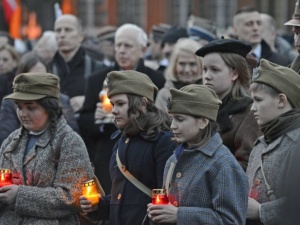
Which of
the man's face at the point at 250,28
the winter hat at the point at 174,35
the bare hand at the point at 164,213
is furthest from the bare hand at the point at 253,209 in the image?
the winter hat at the point at 174,35

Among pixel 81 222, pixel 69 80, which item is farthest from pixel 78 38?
pixel 81 222

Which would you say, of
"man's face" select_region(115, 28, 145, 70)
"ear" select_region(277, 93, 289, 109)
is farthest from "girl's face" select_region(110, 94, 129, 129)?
"man's face" select_region(115, 28, 145, 70)

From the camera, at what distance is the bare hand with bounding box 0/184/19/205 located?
25.8 feet

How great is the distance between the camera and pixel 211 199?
693 cm

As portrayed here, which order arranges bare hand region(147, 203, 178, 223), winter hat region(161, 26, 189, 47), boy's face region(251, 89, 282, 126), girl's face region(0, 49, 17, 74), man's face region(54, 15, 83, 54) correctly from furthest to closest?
winter hat region(161, 26, 189, 47) < girl's face region(0, 49, 17, 74) < man's face region(54, 15, 83, 54) < boy's face region(251, 89, 282, 126) < bare hand region(147, 203, 178, 223)

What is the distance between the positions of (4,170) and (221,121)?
1.58m

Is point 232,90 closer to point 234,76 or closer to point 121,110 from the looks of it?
point 234,76

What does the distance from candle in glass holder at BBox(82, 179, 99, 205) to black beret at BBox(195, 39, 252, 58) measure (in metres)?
1.27

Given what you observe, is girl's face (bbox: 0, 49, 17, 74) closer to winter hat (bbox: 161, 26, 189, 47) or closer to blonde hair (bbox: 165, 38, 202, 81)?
winter hat (bbox: 161, 26, 189, 47)

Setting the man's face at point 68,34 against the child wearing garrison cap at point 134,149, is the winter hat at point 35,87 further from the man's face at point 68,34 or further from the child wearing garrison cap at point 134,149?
the man's face at point 68,34

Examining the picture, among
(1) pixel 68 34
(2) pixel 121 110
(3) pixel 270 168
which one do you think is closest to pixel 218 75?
(2) pixel 121 110

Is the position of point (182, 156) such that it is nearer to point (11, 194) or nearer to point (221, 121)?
Answer: point (221, 121)

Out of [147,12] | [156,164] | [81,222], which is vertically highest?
[156,164]

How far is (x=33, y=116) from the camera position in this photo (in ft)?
26.4
